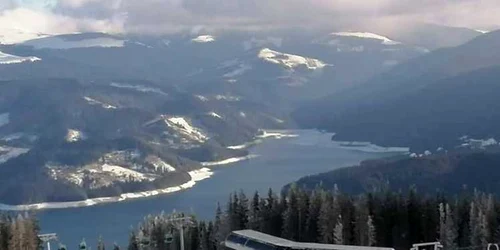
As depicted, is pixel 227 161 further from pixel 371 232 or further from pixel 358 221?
pixel 371 232

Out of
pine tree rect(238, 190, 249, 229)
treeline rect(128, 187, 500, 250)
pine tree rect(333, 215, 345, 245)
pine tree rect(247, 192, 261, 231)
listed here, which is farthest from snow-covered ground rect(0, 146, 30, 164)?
pine tree rect(333, 215, 345, 245)

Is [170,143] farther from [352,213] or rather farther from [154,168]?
[352,213]

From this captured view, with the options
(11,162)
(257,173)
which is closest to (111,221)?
(257,173)

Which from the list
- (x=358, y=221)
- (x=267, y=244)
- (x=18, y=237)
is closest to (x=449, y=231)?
(x=358, y=221)

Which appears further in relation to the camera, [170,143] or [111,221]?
[170,143]

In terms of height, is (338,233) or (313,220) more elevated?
(313,220)

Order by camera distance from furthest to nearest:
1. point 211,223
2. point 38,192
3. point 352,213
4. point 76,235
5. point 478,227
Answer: point 38,192
point 76,235
point 211,223
point 352,213
point 478,227
